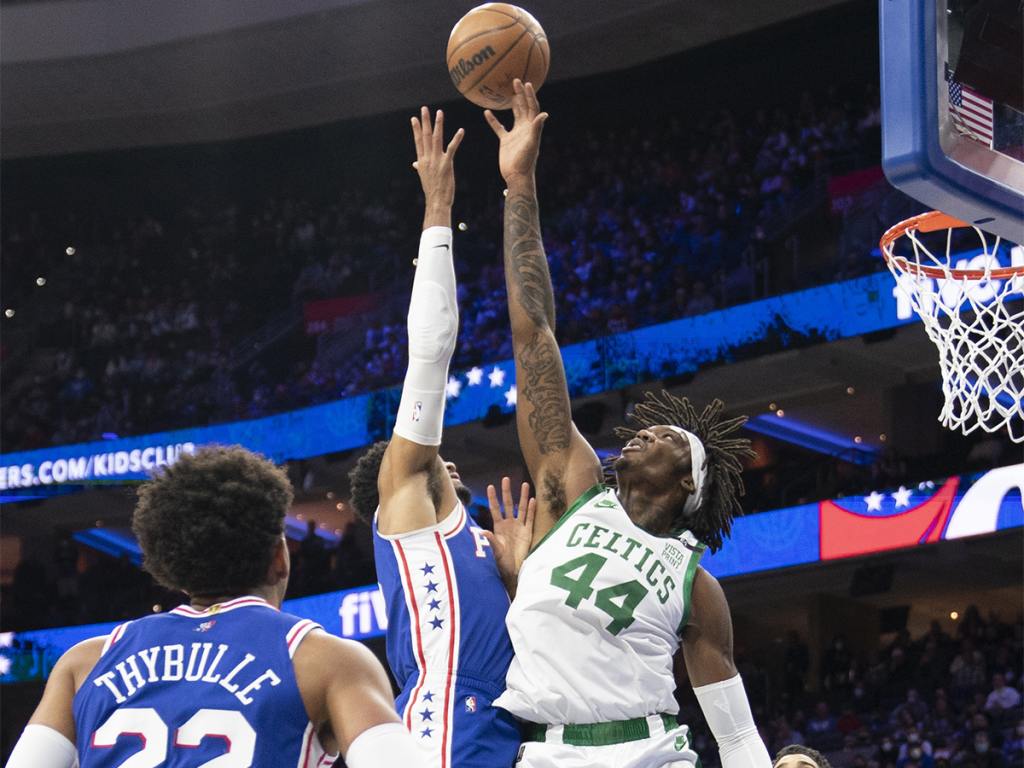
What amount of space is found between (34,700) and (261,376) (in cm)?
630

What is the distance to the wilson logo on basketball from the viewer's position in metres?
4.48

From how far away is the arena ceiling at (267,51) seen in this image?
17547 mm

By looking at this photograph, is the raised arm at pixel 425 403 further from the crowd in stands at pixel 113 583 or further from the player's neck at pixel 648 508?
the crowd in stands at pixel 113 583

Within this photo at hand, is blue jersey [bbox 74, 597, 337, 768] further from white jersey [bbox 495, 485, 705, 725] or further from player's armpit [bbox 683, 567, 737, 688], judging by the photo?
player's armpit [bbox 683, 567, 737, 688]

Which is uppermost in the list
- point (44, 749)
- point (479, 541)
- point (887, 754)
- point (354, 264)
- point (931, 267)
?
point (354, 264)

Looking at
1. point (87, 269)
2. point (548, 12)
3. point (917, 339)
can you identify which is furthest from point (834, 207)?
point (87, 269)

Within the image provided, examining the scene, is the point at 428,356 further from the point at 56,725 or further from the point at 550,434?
the point at 56,725

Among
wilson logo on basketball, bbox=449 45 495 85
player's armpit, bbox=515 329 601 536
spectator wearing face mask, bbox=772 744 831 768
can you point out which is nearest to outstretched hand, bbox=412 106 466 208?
player's armpit, bbox=515 329 601 536

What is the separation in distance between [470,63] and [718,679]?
1.96 m

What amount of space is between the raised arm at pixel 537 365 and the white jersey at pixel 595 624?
0.18 m

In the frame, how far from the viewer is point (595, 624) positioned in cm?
360

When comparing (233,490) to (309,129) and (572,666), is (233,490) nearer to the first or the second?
(572,666)

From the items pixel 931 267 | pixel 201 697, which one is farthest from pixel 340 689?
pixel 931 267

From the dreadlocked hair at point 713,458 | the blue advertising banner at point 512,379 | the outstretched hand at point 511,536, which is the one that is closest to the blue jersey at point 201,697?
the outstretched hand at point 511,536
